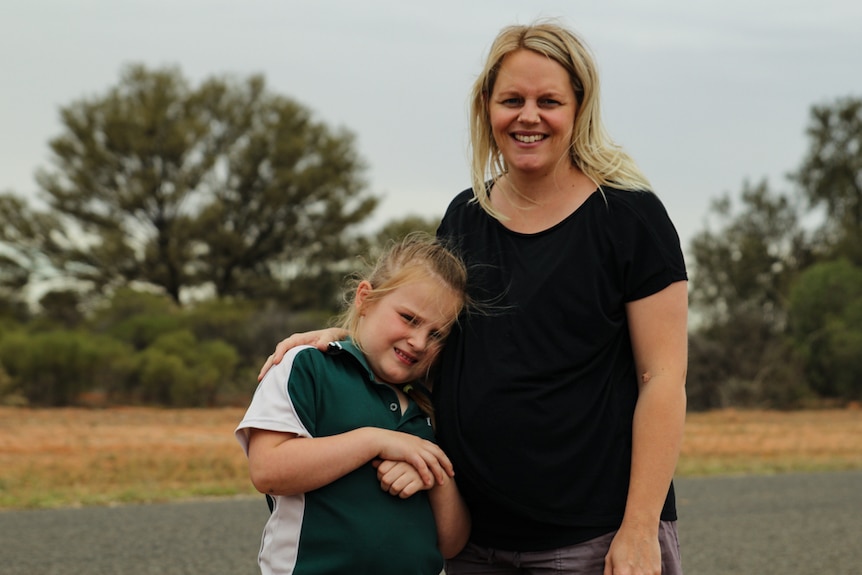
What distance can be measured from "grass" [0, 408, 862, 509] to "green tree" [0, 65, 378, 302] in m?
8.87

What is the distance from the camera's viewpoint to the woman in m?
2.18

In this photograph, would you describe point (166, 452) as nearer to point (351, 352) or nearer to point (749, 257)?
point (351, 352)

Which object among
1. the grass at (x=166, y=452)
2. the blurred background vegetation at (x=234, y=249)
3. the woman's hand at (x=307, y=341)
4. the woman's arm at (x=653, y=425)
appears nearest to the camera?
the woman's arm at (x=653, y=425)

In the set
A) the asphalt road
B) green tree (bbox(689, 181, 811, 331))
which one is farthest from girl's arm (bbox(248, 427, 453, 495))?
green tree (bbox(689, 181, 811, 331))

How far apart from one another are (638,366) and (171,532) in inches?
211

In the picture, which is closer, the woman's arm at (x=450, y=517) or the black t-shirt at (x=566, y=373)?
the black t-shirt at (x=566, y=373)

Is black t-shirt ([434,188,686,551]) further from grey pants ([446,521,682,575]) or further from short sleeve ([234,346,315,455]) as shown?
short sleeve ([234,346,315,455])

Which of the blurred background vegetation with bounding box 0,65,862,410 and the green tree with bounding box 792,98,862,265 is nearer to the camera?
the blurred background vegetation with bounding box 0,65,862,410

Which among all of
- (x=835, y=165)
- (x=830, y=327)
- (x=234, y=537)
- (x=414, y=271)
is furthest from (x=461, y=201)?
(x=835, y=165)

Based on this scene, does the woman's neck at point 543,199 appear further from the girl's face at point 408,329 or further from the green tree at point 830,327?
the green tree at point 830,327

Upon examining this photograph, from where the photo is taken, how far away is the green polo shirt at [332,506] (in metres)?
2.23

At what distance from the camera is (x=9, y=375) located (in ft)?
60.4

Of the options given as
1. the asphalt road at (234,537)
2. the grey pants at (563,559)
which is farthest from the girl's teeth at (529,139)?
the asphalt road at (234,537)

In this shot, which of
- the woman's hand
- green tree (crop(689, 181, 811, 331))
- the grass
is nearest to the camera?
the woman's hand
